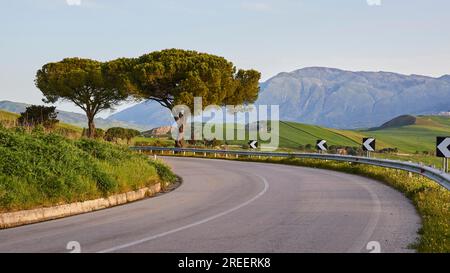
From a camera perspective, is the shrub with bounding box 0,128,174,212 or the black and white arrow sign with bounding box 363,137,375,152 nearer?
the shrub with bounding box 0,128,174,212

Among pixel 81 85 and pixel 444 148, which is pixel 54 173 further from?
pixel 81 85

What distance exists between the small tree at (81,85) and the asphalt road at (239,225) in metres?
49.0

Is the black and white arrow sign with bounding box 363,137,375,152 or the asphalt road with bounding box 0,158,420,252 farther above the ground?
the black and white arrow sign with bounding box 363,137,375,152

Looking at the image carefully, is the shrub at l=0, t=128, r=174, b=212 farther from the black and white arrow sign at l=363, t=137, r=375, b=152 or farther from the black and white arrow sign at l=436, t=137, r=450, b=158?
the black and white arrow sign at l=363, t=137, r=375, b=152

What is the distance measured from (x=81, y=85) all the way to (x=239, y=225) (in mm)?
57088

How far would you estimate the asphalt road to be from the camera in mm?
8219

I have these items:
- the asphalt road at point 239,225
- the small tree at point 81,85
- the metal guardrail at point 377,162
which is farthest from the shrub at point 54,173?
the small tree at point 81,85

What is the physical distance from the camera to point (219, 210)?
12.3 m

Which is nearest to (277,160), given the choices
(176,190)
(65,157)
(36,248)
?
(176,190)

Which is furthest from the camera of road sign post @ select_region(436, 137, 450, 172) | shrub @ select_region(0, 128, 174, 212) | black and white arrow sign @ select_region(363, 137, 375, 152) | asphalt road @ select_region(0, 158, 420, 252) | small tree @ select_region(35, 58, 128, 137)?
small tree @ select_region(35, 58, 128, 137)

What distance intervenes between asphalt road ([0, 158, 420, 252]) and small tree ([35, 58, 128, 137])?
161 feet

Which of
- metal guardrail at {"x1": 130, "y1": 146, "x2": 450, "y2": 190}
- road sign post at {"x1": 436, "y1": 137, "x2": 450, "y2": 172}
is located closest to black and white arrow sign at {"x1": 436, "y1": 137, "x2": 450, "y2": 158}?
road sign post at {"x1": 436, "y1": 137, "x2": 450, "y2": 172}

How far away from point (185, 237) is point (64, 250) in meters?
1.88
